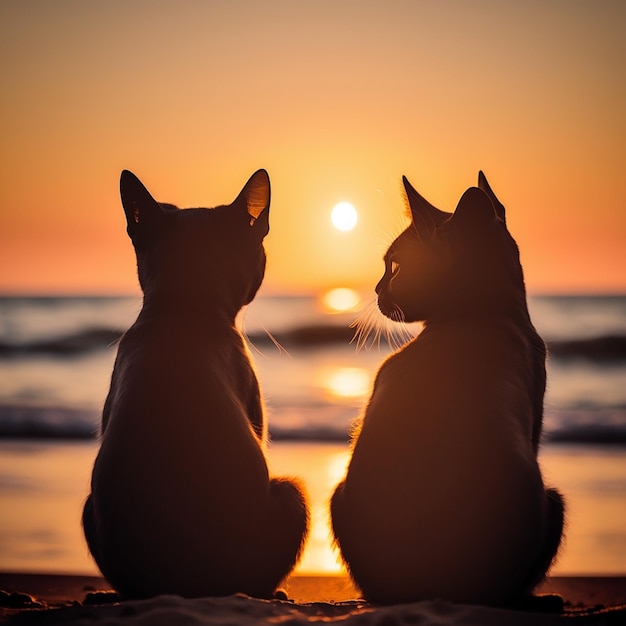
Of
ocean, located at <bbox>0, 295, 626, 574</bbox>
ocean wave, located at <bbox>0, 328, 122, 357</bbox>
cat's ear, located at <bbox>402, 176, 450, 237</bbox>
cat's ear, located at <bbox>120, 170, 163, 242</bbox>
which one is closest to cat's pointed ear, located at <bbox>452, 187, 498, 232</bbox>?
cat's ear, located at <bbox>402, 176, 450, 237</bbox>

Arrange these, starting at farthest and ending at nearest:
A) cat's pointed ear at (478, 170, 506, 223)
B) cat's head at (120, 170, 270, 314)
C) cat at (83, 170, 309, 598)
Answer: cat's pointed ear at (478, 170, 506, 223), cat's head at (120, 170, 270, 314), cat at (83, 170, 309, 598)

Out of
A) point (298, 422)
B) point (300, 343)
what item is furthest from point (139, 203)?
point (300, 343)

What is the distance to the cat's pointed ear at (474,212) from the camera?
13.2 ft

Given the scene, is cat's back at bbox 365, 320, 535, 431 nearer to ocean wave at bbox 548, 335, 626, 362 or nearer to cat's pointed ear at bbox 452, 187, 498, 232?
cat's pointed ear at bbox 452, 187, 498, 232

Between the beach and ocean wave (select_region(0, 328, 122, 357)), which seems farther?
ocean wave (select_region(0, 328, 122, 357))

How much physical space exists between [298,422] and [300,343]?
45.9 feet

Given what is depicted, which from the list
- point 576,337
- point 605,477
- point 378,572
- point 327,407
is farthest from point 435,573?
point 576,337

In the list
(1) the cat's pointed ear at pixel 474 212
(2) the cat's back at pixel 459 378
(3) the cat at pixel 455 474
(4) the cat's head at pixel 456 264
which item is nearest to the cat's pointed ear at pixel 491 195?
(4) the cat's head at pixel 456 264

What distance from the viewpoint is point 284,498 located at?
3807 millimetres

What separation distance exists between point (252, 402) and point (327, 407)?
27.2 feet

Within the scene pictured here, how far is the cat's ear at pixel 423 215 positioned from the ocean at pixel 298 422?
55cm

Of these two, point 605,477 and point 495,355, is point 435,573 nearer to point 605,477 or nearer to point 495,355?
point 495,355

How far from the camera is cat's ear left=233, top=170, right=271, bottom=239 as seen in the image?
455cm

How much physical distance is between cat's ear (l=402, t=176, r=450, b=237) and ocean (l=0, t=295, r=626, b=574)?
1.82ft
